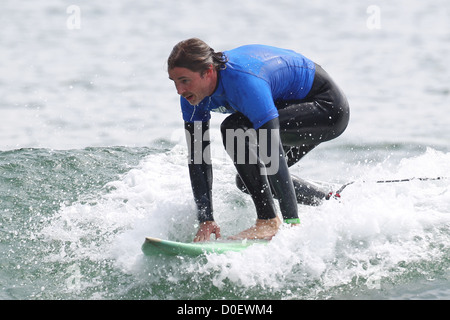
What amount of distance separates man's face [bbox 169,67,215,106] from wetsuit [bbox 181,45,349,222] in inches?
Result: 4.0

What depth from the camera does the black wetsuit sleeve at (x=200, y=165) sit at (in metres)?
5.78

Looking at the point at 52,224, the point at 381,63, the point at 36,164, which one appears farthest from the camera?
the point at 381,63

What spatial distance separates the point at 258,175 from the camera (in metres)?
5.64

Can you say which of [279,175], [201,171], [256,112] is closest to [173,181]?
[201,171]

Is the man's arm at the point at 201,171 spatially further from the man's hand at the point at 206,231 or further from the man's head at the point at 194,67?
the man's head at the point at 194,67

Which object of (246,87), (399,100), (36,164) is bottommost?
(399,100)

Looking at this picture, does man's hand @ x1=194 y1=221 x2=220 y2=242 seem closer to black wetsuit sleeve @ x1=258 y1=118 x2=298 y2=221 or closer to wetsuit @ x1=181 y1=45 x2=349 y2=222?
wetsuit @ x1=181 y1=45 x2=349 y2=222

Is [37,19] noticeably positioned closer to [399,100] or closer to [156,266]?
[399,100]

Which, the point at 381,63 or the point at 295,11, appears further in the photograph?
the point at 295,11

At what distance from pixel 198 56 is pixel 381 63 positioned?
12.1m

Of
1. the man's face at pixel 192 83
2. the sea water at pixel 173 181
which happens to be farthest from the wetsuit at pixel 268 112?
the sea water at pixel 173 181

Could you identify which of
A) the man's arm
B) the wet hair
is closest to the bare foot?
the man's arm

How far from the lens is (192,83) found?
5258 mm
